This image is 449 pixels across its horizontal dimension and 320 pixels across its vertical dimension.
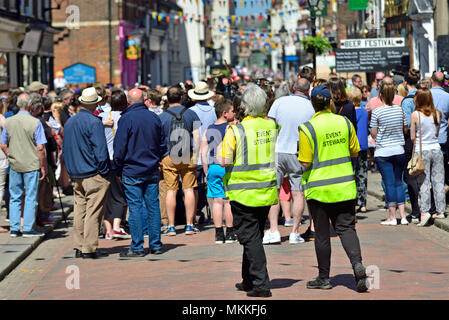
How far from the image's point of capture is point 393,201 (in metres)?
13.7

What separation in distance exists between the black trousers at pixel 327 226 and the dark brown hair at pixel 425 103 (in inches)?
183

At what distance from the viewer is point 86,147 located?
11.6 metres

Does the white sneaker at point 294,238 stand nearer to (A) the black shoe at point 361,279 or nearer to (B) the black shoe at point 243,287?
(B) the black shoe at point 243,287

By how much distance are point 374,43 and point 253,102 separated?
22.1m

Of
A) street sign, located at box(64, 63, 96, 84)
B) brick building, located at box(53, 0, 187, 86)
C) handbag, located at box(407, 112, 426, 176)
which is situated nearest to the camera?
handbag, located at box(407, 112, 426, 176)

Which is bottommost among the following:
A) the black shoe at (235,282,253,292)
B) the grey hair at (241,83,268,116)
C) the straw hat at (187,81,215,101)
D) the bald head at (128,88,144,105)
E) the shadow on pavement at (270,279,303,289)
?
the shadow on pavement at (270,279,303,289)

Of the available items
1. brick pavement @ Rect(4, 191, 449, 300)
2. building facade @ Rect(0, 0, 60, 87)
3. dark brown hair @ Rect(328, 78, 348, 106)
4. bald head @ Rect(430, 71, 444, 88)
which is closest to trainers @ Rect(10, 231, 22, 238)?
brick pavement @ Rect(4, 191, 449, 300)

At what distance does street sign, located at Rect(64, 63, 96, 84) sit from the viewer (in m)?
39.0

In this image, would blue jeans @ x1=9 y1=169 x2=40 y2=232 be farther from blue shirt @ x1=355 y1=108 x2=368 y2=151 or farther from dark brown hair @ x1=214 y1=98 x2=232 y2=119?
blue shirt @ x1=355 y1=108 x2=368 y2=151

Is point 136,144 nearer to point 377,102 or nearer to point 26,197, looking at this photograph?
point 26,197

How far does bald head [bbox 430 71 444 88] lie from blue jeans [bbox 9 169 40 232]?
582 centimetres

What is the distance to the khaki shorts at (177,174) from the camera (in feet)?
44.2

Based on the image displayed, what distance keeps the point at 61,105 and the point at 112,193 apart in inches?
190
